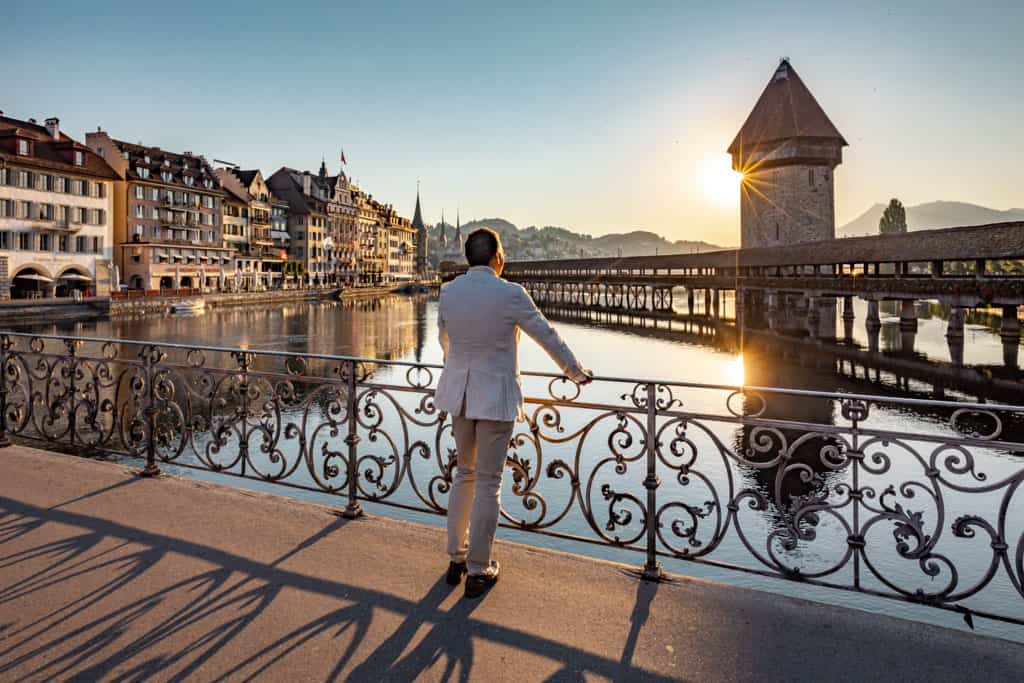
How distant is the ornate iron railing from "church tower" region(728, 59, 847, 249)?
38.2 meters

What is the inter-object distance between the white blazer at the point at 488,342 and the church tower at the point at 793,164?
53.9 meters

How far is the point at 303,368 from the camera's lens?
81.8 feet

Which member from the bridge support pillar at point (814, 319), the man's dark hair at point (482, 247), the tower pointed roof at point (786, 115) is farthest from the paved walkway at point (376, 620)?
the tower pointed roof at point (786, 115)

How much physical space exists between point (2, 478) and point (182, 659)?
326 cm

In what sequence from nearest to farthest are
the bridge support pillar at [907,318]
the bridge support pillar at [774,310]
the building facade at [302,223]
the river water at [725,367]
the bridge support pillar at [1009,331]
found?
1. the river water at [725,367]
2. the bridge support pillar at [1009,331]
3. the bridge support pillar at [907,318]
4. the bridge support pillar at [774,310]
5. the building facade at [302,223]

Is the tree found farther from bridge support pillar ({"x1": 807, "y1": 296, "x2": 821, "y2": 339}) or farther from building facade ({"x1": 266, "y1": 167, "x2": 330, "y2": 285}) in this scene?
building facade ({"x1": 266, "y1": 167, "x2": 330, "y2": 285})

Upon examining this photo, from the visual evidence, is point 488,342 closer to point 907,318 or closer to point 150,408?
point 150,408

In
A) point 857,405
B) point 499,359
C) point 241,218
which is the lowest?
point 857,405

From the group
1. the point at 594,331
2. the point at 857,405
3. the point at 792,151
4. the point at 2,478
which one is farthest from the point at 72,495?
the point at 792,151

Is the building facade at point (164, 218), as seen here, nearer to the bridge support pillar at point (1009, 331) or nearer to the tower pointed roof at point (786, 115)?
the tower pointed roof at point (786, 115)

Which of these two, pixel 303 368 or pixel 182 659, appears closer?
pixel 182 659

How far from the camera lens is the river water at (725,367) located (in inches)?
309

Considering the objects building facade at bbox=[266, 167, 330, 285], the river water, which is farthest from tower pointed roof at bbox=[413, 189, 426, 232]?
the river water

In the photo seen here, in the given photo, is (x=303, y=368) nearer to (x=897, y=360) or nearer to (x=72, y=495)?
(x=72, y=495)
